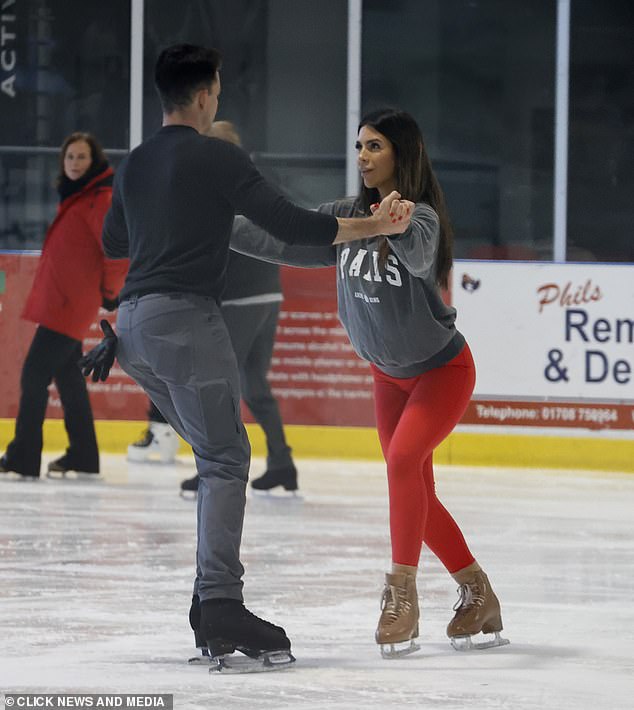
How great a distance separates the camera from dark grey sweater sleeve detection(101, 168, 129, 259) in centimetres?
416

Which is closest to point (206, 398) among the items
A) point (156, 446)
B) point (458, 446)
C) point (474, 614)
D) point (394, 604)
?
point (394, 604)

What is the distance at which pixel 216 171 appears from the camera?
3977mm

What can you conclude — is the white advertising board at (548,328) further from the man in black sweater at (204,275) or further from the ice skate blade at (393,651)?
the man in black sweater at (204,275)

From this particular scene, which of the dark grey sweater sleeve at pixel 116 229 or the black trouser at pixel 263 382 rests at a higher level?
the dark grey sweater sleeve at pixel 116 229

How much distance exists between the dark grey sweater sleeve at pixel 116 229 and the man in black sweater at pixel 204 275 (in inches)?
2.4

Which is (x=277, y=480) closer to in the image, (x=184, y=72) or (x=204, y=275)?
(x=204, y=275)

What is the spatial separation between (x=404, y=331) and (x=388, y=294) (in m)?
0.10

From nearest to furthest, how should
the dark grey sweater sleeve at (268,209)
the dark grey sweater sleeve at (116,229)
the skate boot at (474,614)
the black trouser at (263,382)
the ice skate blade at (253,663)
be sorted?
the dark grey sweater sleeve at (268,209)
the ice skate blade at (253,663)
the dark grey sweater sleeve at (116,229)
the skate boot at (474,614)
the black trouser at (263,382)

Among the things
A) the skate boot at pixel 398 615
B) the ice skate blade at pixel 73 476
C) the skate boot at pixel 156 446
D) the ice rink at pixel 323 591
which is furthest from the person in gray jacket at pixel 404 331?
the skate boot at pixel 156 446

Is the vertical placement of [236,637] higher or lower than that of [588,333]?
lower

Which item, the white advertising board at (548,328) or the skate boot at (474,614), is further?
the white advertising board at (548,328)

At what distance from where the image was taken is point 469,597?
4.52 m

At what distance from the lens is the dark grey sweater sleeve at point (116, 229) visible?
13.7 feet

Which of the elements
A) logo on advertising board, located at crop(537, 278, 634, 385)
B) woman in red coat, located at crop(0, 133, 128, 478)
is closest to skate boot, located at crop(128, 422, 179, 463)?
woman in red coat, located at crop(0, 133, 128, 478)
